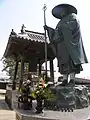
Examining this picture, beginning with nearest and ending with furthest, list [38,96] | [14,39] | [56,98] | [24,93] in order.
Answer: [38,96] → [24,93] → [56,98] → [14,39]

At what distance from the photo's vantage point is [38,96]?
4.99m

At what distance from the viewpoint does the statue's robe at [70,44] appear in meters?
6.79

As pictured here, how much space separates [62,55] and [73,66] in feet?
2.06

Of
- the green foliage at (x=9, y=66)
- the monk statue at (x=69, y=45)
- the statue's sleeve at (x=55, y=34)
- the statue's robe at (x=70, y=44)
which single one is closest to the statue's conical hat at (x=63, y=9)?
the monk statue at (x=69, y=45)

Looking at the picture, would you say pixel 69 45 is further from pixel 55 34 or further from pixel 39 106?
pixel 39 106

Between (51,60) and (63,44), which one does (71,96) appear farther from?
(51,60)

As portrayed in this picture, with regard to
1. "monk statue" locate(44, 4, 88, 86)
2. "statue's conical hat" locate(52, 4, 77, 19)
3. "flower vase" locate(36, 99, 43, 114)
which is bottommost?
"flower vase" locate(36, 99, 43, 114)

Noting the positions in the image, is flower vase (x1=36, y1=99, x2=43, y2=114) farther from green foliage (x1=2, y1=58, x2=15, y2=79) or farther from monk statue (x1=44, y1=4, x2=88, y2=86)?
green foliage (x1=2, y1=58, x2=15, y2=79)

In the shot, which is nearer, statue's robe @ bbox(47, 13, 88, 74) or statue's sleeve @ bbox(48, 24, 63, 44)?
statue's robe @ bbox(47, 13, 88, 74)

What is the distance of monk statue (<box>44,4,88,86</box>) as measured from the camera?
22.3 ft

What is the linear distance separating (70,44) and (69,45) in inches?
2.0

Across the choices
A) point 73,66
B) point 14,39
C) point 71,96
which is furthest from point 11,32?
point 71,96

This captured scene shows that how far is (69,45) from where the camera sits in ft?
22.4

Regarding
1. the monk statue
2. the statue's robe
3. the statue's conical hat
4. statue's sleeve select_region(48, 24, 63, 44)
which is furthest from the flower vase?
the statue's conical hat
